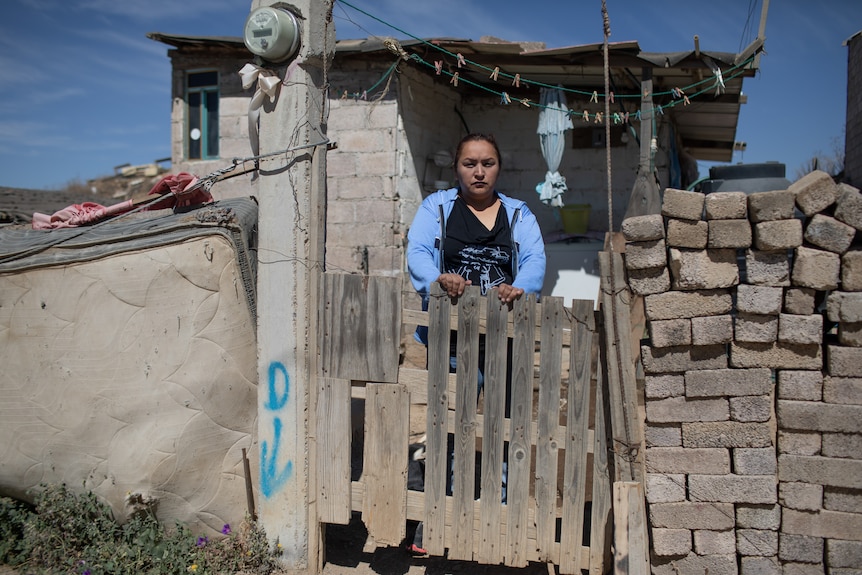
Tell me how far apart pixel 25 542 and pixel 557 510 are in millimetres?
3013

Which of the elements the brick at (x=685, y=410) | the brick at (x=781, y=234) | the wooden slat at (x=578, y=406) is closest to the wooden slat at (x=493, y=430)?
the wooden slat at (x=578, y=406)

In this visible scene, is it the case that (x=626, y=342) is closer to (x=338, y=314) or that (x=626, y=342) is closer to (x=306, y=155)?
(x=338, y=314)

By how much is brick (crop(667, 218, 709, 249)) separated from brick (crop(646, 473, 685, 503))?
113 cm

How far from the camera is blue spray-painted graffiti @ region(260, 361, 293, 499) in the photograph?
343 centimetres

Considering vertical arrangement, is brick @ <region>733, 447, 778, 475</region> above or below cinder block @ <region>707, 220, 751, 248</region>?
below

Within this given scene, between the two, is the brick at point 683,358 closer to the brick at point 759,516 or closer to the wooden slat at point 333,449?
the brick at point 759,516

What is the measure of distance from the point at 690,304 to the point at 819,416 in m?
0.79

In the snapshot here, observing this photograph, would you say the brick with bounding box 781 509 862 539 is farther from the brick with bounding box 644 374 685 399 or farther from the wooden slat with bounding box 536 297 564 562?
the wooden slat with bounding box 536 297 564 562

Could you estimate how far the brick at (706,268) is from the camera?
9.72 feet

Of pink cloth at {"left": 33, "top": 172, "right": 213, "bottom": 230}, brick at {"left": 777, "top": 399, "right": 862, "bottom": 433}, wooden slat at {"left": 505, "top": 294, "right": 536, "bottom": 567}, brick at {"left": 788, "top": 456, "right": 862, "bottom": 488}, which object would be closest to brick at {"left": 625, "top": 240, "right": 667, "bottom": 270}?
wooden slat at {"left": 505, "top": 294, "right": 536, "bottom": 567}

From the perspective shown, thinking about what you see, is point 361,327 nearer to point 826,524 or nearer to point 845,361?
Result: point 845,361

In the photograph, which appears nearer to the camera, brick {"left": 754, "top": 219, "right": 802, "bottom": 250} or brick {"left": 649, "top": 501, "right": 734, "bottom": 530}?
brick {"left": 754, "top": 219, "right": 802, "bottom": 250}

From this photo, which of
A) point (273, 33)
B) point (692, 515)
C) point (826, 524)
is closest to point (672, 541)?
point (692, 515)

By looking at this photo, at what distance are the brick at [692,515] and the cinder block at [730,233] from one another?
4.12 feet
